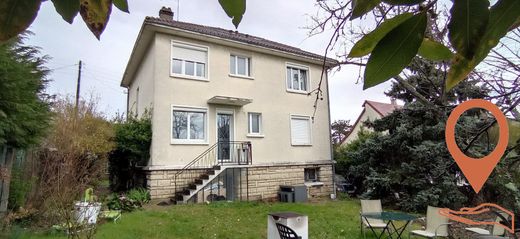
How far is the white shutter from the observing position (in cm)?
1448

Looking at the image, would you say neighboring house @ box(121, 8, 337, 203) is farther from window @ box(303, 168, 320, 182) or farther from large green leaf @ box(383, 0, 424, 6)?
large green leaf @ box(383, 0, 424, 6)

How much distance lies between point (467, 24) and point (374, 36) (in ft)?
0.40

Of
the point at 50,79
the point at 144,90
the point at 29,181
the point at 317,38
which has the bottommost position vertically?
the point at 29,181

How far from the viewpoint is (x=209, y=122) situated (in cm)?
1491

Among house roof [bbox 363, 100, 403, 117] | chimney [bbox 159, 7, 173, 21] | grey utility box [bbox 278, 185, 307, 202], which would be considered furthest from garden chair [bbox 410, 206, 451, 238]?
house roof [bbox 363, 100, 403, 117]

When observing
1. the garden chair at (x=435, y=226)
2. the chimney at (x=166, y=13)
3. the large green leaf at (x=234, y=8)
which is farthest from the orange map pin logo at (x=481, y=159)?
the chimney at (x=166, y=13)

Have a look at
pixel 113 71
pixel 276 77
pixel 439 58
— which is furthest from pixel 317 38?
pixel 113 71

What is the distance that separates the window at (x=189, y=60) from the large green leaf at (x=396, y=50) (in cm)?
1432

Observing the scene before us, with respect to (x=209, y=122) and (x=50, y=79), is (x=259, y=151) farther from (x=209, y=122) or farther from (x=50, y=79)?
(x=50, y=79)

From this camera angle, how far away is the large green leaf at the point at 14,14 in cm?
46

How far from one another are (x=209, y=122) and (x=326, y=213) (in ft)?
20.1

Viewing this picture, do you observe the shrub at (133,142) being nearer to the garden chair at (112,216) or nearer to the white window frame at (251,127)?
the white window frame at (251,127)

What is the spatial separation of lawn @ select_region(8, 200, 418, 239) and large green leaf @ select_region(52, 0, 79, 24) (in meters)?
8.33

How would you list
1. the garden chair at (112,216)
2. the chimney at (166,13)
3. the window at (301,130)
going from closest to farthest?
the garden chair at (112,216), the chimney at (166,13), the window at (301,130)
